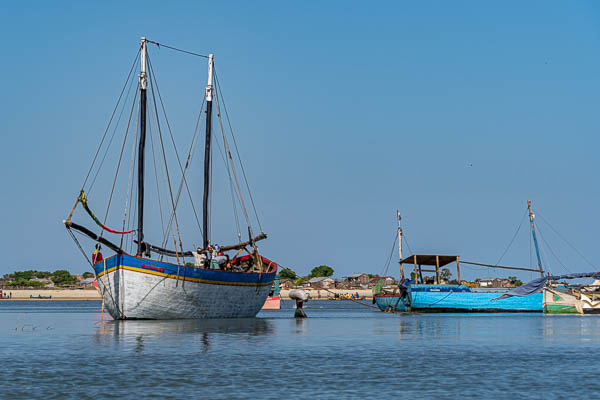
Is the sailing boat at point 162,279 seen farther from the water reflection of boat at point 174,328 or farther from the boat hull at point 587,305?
the boat hull at point 587,305

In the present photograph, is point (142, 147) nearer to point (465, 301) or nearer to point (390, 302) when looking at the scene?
point (465, 301)

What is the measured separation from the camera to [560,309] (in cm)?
7275

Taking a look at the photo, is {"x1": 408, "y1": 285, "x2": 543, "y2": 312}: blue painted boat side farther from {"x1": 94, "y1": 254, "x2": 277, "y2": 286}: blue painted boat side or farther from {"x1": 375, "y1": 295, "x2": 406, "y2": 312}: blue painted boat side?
{"x1": 94, "y1": 254, "x2": 277, "y2": 286}: blue painted boat side

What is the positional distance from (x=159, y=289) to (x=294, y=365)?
2390 cm

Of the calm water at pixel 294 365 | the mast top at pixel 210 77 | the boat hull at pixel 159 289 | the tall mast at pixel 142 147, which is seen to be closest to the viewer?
the calm water at pixel 294 365

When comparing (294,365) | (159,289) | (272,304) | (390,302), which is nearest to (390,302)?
(390,302)

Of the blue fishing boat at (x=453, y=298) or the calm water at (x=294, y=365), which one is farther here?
the blue fishing boat at (x=453, y=298)

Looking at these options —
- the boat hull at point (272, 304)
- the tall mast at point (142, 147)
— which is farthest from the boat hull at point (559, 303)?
the boat hull at point (272, 304)

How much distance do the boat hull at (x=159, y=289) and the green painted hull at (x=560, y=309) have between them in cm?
3456

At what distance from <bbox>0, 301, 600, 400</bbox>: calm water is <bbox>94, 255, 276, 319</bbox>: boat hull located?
19.8 feet

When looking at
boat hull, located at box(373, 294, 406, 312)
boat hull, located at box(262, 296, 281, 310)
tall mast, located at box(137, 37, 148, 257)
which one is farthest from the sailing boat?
boat hull, located at box(262, 296, 281, 310)

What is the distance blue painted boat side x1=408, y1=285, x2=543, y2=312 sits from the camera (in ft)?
237

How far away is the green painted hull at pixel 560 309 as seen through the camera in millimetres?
72500

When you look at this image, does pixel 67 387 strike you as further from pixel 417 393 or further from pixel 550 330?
pixel 550 330
